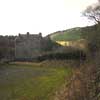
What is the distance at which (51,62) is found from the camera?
1927 inches

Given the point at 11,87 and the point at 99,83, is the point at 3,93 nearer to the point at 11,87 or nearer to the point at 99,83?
the point at 11,87

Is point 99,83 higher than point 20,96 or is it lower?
higher

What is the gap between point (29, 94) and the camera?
1820 cm

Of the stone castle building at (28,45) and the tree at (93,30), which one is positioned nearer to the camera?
the tree at (93,30)

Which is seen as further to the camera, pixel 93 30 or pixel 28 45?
pixel 28 45

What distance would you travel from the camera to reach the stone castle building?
7131cm

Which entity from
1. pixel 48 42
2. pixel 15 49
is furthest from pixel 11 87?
pixel 48 42

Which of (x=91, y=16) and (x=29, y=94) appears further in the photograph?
(x=91, y=16)

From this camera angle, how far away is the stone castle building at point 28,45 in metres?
71.3

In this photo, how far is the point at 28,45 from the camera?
76.2m

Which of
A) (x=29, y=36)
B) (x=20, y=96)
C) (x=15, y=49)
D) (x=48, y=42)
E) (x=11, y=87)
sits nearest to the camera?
(x=20, y=96)

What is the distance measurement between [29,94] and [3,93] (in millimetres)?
1644

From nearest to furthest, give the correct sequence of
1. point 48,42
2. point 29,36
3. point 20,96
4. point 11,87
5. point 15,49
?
1. point 20,96
2. point 11,87
3. point 15,49
4. point 48,42
5. point 29,36

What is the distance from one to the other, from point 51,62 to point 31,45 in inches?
1107
